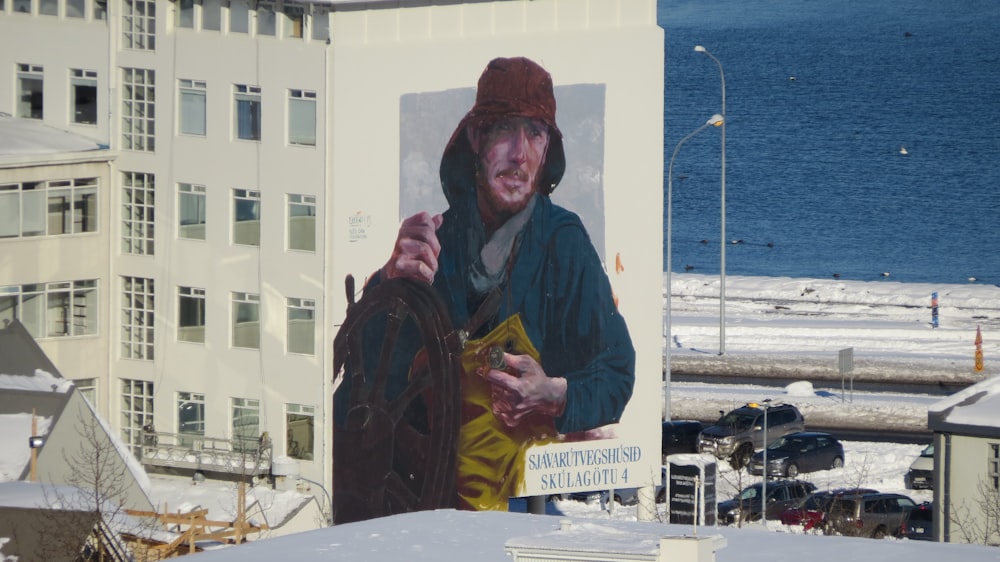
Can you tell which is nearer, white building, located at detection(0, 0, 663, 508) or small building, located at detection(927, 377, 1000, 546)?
small building, located at detection(927, 377, 1000, 546)

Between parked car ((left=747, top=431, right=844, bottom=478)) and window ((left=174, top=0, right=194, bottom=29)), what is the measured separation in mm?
20008

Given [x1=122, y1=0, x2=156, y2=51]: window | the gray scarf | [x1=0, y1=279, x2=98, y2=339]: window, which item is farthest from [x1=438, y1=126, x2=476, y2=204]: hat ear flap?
[x1=0, y1=279, x2=98, y2=339]: window

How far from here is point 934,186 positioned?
192 m

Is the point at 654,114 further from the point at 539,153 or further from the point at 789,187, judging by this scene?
the point at 789,187

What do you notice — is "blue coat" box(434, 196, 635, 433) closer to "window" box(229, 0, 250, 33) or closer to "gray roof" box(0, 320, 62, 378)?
"window" box(229, 0, 250, 33)

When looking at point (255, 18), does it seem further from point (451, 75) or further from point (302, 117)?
point (451, 75)

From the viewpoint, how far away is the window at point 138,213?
55531 mm

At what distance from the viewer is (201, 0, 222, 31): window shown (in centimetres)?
5406

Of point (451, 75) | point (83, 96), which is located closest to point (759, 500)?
point (451, 75)

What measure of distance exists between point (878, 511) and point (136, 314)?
2143 centimetres

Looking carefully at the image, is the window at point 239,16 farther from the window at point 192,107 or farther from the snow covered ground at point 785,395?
the snow covered ground at point 785,395

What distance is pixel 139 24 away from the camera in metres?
55.1

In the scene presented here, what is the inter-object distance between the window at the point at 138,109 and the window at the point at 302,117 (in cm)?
447

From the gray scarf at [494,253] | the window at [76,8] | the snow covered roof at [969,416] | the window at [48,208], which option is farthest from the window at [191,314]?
the snow covered roof at [969,416]
